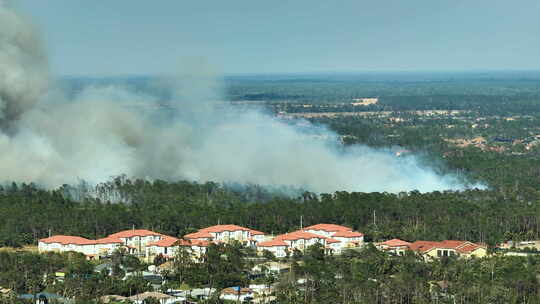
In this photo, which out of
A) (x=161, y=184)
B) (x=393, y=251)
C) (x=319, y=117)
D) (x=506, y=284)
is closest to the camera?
(x=506, y=284)

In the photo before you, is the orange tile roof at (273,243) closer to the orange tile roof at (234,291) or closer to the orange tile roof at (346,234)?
the orange tile roof at (346,234)

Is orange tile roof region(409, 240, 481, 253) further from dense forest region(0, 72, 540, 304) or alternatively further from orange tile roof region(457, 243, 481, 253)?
dense forest region(0, 72, 540, 304)

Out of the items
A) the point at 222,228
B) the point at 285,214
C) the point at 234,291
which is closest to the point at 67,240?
the point at 222,228

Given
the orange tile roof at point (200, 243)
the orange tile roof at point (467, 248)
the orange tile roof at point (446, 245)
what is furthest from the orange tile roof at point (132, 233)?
the orange tile roof at point (467, 248)

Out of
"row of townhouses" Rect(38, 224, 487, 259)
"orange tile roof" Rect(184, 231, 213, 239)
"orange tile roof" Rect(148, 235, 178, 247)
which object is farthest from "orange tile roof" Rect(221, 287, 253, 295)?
"orange tile roof" Rect(184, 231, 213, 239)

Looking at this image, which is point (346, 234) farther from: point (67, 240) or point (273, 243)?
point (67, 240)

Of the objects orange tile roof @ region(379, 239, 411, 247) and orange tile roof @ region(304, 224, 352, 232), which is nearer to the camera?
orange tile roof @ region(379, 239, 411, 247)

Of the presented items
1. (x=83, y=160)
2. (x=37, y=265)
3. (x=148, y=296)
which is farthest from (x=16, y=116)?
(x=148, y=296)

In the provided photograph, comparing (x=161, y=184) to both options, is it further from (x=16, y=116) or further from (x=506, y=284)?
(x=506, y=284)
